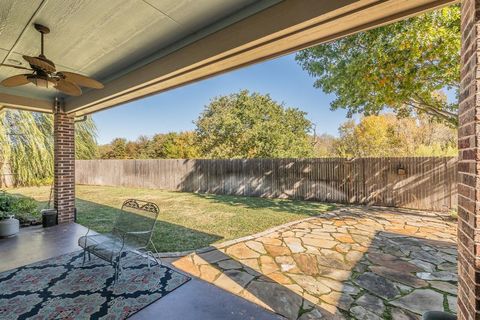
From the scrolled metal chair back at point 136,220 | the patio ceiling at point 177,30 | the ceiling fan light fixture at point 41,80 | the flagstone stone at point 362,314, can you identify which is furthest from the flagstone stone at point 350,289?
the ceiling fan light fixture at point 41,80

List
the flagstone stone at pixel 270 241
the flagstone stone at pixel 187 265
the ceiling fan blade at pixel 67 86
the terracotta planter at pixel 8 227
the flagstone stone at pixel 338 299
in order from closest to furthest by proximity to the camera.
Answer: the flagstone stone at pixel 338 299
the ceiling fan blade at pixel 67 86
the flagstone stone at pixel 187 265
the flagstone stone at pixel 270 241
the terracotta planter at pixel 8 227

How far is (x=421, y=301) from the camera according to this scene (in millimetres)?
2660

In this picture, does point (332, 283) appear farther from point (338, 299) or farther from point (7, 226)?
point (7, 226)

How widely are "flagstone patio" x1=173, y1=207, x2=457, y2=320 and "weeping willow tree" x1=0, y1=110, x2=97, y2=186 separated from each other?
9077mm

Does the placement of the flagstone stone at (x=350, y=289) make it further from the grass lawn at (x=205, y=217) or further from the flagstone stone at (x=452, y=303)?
the grass lawn at (x=205, y=217)

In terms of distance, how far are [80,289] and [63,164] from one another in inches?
154

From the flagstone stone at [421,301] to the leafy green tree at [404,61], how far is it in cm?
379

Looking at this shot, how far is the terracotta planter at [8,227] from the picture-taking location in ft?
15.3

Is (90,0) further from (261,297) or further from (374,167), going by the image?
(374,167)

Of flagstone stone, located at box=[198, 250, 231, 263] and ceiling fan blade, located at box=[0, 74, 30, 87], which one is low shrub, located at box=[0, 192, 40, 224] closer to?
ceiling fan blade, located at box=[0, 74, 30, 87]

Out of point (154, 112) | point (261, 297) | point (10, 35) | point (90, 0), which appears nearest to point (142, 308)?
point (261, 297)

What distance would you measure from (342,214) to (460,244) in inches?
210

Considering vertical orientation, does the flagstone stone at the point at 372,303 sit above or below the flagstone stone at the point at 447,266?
below

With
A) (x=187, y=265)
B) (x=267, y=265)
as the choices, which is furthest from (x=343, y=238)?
(x=187, y=265)
